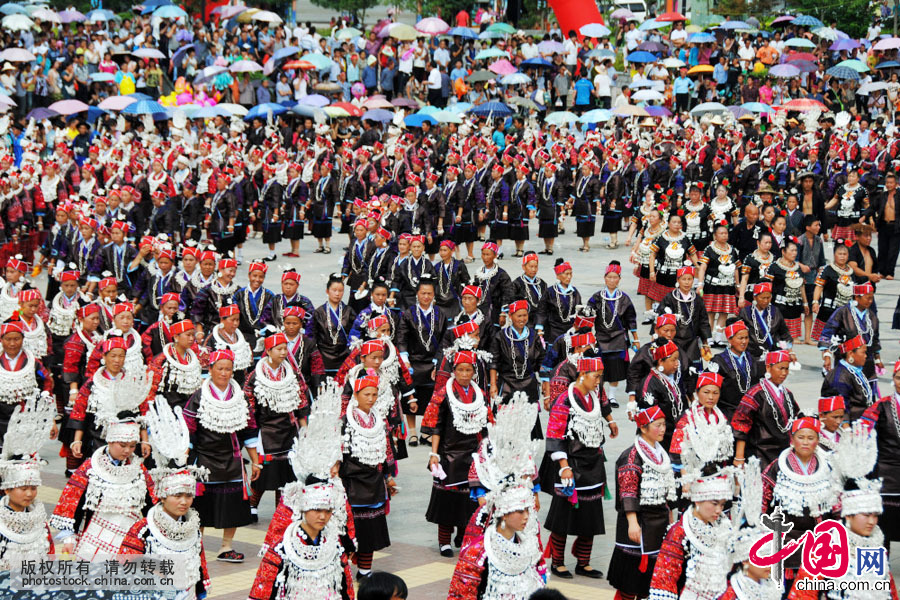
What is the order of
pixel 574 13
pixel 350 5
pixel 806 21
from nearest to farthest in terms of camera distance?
pixel 806 21 < pixel 574 13 < pixel 350 5

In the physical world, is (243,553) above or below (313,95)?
below

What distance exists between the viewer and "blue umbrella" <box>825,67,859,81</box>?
34125 millimetres

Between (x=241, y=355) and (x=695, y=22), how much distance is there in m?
30.7

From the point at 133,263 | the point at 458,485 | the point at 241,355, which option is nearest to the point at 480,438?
the point at 458,485

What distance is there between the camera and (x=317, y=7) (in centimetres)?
5066

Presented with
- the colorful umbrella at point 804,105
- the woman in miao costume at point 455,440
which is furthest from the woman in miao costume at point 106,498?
the colorful umbrella at point 804,105

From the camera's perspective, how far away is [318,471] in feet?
27.1

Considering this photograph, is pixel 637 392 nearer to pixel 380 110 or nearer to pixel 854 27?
pixel 380 110

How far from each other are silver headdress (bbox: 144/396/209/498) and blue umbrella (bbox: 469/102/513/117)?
2387 centimetres

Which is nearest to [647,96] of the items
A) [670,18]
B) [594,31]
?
[594,31]

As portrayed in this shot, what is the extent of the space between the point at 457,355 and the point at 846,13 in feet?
102

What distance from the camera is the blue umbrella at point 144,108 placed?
30984mm

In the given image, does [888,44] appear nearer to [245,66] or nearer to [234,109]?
[245,66]

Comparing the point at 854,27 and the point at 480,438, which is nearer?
the point at 480,438
